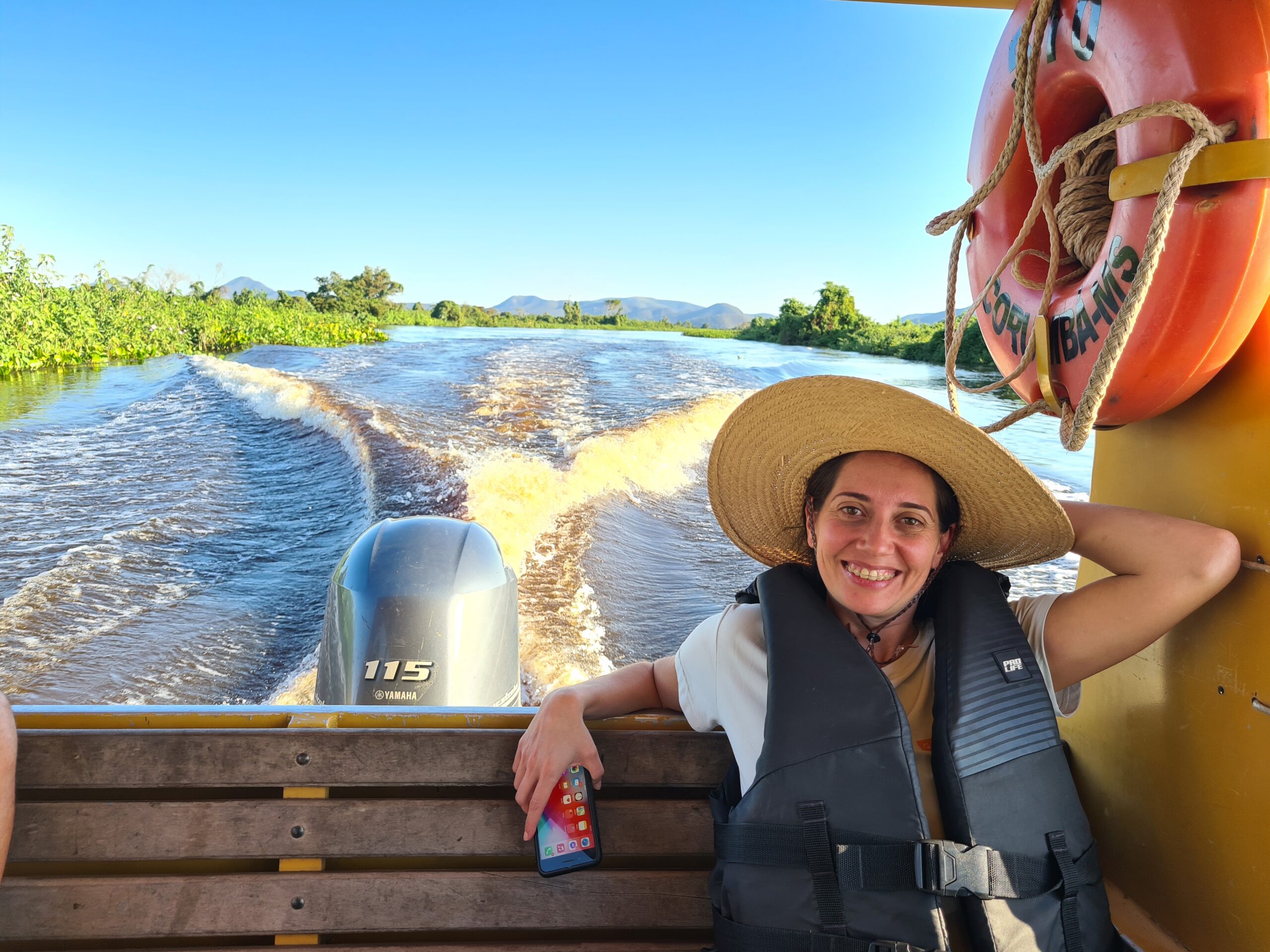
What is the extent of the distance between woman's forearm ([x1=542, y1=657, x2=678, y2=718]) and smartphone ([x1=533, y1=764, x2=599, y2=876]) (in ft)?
0.30

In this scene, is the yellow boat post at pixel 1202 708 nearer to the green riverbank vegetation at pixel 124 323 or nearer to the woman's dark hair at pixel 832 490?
the woman's dark hair at pixel 832 490

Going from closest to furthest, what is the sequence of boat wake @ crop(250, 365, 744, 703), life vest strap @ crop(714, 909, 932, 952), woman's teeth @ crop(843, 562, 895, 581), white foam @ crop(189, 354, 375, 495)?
life vest strap @ crop(714, 909, 932, 952)
woman's teeth @ crop(843, 562, 895, 581)
boat wake @ crop(250, 365, 744, 703)
white foam @ crop(189, 354, 375, 495)

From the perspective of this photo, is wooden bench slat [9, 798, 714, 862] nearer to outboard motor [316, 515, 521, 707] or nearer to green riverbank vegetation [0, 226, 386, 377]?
outboard motor [316, 515, 521, 707]

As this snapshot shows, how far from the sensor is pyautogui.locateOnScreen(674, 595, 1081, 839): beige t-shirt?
3.75 ft

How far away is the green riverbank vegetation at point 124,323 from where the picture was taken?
1434 cm

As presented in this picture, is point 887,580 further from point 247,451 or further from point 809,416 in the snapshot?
point 247,451

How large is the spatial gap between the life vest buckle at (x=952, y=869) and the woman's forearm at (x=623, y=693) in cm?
43

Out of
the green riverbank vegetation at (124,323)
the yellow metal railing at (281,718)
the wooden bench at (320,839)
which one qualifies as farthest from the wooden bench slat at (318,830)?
the green riverbank vegetation at (124,323)

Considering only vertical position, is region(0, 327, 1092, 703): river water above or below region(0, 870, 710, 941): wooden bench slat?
below

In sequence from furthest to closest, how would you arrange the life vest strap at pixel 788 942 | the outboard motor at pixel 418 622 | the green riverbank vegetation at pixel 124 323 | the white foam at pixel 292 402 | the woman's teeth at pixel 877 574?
the green riverbank vegetation at pixel 124 323
the white foam at pixel 292 402
the outboard motor at pixel 418 622
the woman's teeth at pixel 877 574
the life vest strap at pixel 788 942

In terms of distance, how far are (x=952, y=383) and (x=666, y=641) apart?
3.01 metres

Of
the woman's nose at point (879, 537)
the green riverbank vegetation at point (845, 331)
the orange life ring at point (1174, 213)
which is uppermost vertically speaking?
the green riverbank vegetation at point (845, 331)

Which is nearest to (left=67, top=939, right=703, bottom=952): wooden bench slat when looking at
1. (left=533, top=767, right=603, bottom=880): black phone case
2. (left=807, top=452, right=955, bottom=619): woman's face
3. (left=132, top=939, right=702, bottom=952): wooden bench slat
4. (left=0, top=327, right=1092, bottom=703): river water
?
(left=132, top=939, right=702, bottom=952): wooden bench slat

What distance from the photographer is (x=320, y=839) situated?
1.20 m
